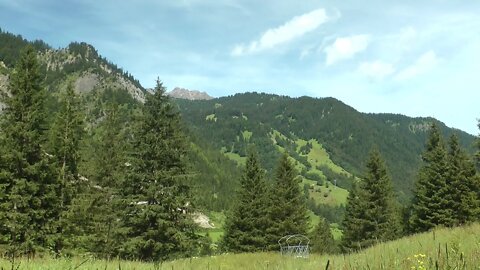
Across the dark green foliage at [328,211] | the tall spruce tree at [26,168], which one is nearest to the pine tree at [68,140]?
the tall spruce tree at [26,168]

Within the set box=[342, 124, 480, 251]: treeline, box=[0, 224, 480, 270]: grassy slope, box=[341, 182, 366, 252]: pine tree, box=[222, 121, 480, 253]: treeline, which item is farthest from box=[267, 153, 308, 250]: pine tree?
box=[0, 224, 480, 270]: grassy slope

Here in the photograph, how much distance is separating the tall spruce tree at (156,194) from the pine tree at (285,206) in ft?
51.8

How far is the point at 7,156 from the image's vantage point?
22734 mm

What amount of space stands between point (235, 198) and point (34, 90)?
21.7 metres

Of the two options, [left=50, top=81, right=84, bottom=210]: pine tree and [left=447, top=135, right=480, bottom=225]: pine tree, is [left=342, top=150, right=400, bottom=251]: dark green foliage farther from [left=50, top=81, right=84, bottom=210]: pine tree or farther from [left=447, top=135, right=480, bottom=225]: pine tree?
[left=50, top=81, right=84, bottom=210]: pine tree

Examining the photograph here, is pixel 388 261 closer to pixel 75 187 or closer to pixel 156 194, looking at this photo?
pixel 156 194

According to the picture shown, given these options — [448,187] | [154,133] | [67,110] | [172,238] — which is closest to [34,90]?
[67,110]

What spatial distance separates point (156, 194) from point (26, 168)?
300 inches

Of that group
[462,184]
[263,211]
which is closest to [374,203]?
[462,184]

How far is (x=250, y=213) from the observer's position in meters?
39.0

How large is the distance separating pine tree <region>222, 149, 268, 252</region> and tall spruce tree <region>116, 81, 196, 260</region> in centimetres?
1510

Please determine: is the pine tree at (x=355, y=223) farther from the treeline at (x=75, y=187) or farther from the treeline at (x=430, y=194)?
the treeline at (x=75, y=187)

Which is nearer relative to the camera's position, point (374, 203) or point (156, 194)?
point (156, 194)

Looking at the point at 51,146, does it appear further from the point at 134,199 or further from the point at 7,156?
the point at 134,199
